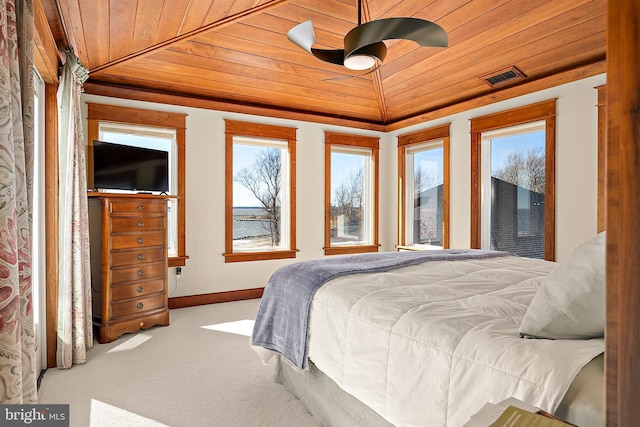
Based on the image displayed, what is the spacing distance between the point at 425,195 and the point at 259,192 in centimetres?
234

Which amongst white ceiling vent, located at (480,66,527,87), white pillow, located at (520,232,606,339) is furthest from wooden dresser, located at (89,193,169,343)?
white ceiling vent, located at (480,66,527,87)

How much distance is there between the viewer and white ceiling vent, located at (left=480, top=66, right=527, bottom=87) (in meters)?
3.97

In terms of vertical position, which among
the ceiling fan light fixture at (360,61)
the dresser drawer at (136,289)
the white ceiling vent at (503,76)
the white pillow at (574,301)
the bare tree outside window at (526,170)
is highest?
the white ceiling vent at (503,76)

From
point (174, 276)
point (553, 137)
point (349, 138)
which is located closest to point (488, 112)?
point (553, 137)

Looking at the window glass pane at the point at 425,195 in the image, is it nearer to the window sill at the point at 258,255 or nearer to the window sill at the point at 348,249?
the window sill at the point at 348,249

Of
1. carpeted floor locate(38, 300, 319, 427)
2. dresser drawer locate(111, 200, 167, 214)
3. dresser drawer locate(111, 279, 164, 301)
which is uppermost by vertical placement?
dresser drawer locate(111, 200, 167, 214)

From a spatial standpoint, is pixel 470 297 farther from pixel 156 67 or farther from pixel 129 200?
pixel 156 67

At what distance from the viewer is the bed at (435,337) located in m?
1.03

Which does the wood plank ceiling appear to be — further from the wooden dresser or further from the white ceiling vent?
the wooden dresser

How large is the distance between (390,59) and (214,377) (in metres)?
3.87

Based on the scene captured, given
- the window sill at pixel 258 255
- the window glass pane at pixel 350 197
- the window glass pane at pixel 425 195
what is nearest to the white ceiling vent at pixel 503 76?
the window glass pane at pixel 425 195

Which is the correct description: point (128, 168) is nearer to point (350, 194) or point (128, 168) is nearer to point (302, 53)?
point (302, 53)

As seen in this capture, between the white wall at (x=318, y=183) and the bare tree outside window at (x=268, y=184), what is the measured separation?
0.29m

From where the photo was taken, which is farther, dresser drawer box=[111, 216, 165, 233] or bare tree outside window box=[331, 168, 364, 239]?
bare tree outside window box=[331, 168, 364, 239]
